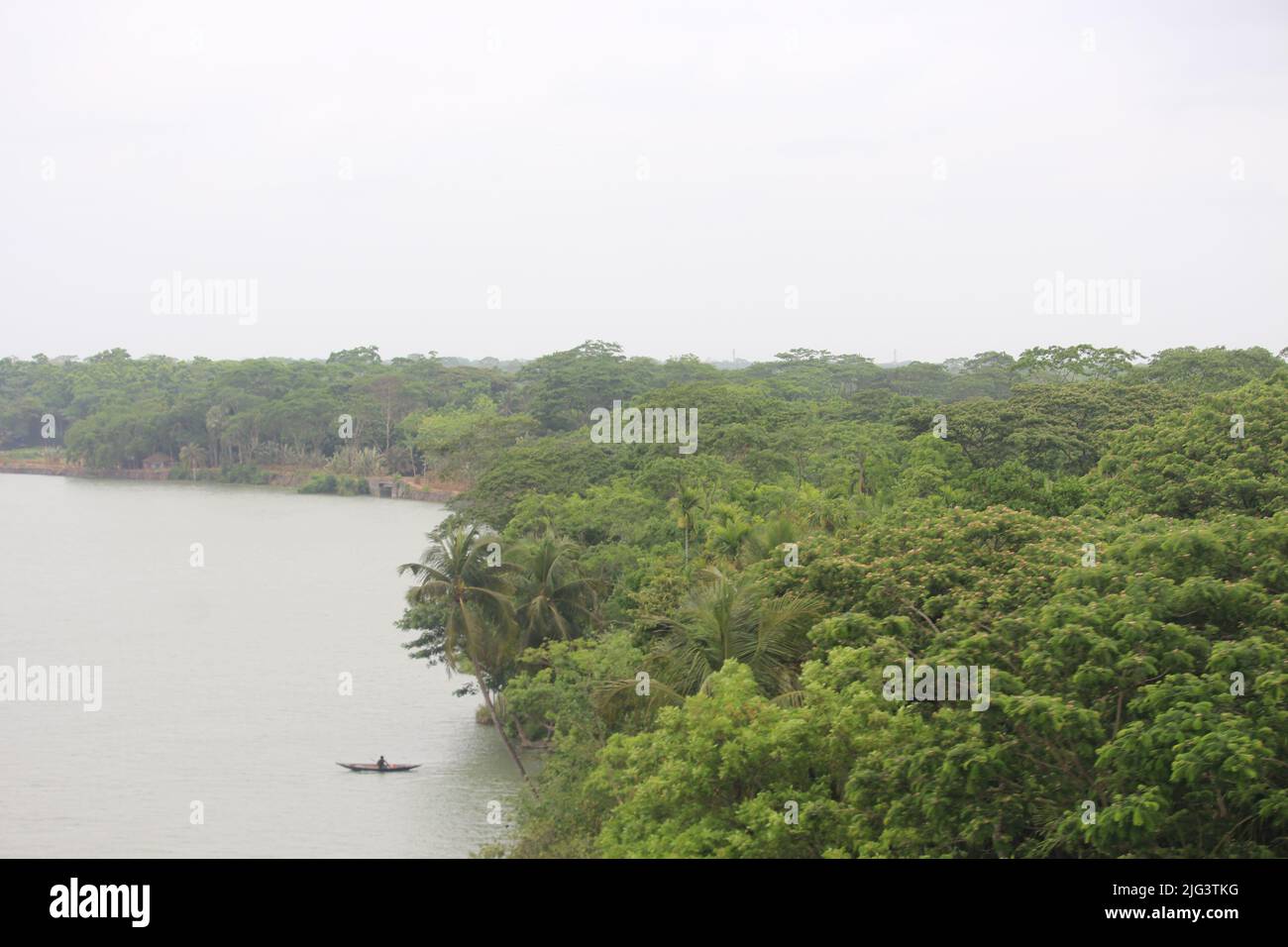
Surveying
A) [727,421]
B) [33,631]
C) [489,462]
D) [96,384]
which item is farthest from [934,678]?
[96,384]

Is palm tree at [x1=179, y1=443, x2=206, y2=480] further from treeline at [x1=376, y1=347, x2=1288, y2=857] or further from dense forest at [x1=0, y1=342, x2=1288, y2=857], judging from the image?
treeline at [x1=376, y1=347, x2=1288, y2=857]

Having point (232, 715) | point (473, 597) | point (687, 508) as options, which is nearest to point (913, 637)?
point (473, 597)

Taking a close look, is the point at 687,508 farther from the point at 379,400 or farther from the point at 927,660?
the point at 379,400

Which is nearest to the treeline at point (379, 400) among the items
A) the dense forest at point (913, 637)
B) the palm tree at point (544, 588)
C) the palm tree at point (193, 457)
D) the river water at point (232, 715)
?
the palm tree at point (193, 457)
